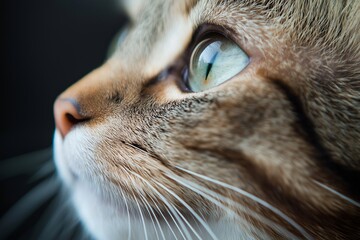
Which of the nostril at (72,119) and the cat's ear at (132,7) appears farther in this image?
the cat's ear at (132,7)

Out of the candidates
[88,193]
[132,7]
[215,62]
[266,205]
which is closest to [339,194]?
[266,205]

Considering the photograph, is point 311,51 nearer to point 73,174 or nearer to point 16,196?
point 73,174

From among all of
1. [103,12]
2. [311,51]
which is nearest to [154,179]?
[311,51]

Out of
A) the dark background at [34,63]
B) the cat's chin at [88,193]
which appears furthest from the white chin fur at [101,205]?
the dark background at [34,63]

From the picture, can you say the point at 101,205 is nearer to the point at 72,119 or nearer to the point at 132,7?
the point at 72,119

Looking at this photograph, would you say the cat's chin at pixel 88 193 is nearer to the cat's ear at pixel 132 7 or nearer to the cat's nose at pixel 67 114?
the cat's nose at pixel 67 114
